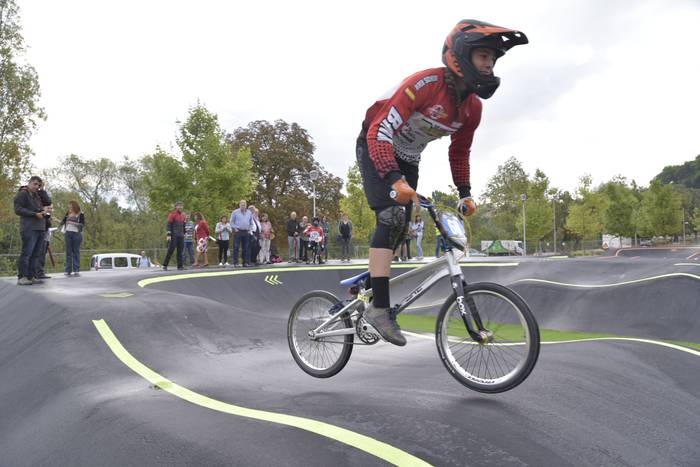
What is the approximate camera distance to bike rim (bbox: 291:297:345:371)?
3.63m

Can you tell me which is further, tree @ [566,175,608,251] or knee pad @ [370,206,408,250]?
tree @ [566,175,608,251]

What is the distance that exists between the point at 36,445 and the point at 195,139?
27.4 metres

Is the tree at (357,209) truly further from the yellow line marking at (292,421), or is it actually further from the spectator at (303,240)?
the yellow line marking at (292,421)

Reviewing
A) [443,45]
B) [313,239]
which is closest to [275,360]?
[443,45]

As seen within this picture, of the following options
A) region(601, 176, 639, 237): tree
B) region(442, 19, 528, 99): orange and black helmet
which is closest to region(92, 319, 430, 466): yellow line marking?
→ region(442, 19, 528, 99): orange and black helmet

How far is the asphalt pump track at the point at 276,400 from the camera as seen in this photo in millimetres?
2031

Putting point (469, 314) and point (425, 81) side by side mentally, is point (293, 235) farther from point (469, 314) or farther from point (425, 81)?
point (469, 314)

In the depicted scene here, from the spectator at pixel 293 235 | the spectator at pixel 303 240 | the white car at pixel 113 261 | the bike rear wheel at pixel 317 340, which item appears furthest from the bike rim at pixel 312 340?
the white car at pixel 113 261

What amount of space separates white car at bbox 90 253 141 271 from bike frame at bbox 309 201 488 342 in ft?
64.2

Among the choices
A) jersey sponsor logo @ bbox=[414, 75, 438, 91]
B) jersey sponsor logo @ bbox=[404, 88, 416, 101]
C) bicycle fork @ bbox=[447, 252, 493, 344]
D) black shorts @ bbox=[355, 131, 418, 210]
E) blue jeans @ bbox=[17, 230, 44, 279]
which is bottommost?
bicycle fork @ bbox=[447, 252, 493, 344]

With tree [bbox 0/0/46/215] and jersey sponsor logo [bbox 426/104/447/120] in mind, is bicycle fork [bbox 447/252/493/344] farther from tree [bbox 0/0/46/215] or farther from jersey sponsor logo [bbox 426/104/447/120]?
tree [bbox 0/0/46/215]

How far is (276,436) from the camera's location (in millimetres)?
2141

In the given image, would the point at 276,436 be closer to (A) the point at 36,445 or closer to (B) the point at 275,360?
(A) the point at 36,445

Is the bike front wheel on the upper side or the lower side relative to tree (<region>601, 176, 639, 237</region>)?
lower
